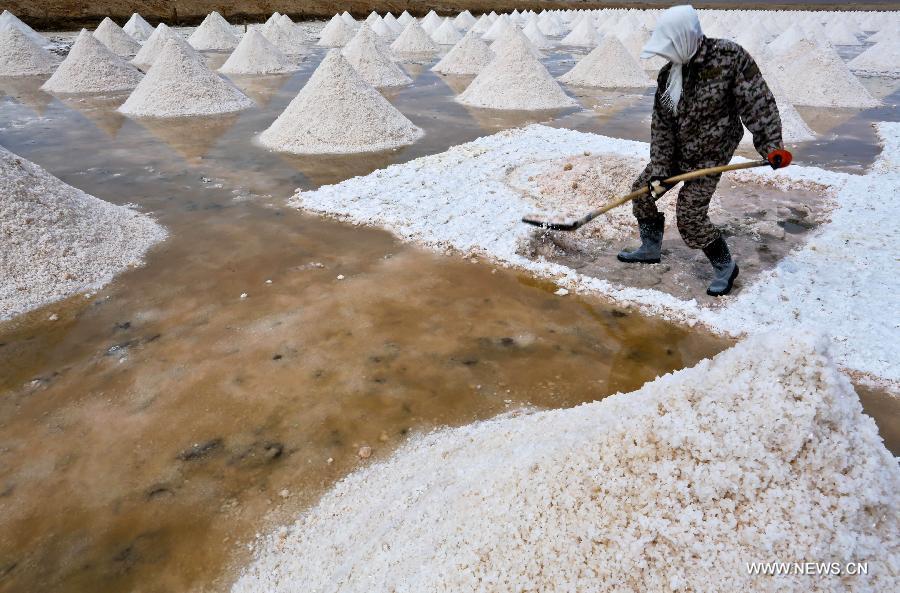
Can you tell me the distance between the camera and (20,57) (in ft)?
44.4

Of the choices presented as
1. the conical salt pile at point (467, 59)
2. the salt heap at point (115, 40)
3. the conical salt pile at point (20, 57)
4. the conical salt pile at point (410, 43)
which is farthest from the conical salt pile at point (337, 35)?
the conical salt pile at point (20, 57)

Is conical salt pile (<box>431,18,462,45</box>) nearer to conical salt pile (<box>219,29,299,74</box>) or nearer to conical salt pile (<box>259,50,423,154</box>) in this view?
conical salt pile (<box>219,29,299,74</box>)

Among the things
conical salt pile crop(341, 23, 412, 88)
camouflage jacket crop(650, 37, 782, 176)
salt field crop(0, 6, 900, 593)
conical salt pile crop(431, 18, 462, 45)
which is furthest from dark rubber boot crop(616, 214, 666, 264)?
conical salt pile crop(431, 18, 462, 45)

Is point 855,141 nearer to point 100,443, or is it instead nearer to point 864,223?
point 864,223

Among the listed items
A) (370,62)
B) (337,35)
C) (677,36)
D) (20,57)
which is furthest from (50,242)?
(337,35)

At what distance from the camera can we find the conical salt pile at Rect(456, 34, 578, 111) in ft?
32.7

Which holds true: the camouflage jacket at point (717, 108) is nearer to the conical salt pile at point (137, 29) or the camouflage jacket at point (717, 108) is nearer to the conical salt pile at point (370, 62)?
the conical salt pile at point (370, 62)

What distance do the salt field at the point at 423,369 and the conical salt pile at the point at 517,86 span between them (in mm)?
2767

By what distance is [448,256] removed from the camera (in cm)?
410

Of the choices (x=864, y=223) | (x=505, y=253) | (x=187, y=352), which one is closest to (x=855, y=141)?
(x=864, y=223)

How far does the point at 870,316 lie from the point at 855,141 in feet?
21.3

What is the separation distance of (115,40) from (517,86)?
14.0 m

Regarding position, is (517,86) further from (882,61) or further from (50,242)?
(882,61)

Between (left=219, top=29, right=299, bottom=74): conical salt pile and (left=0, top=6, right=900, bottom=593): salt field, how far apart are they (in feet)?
24.3
